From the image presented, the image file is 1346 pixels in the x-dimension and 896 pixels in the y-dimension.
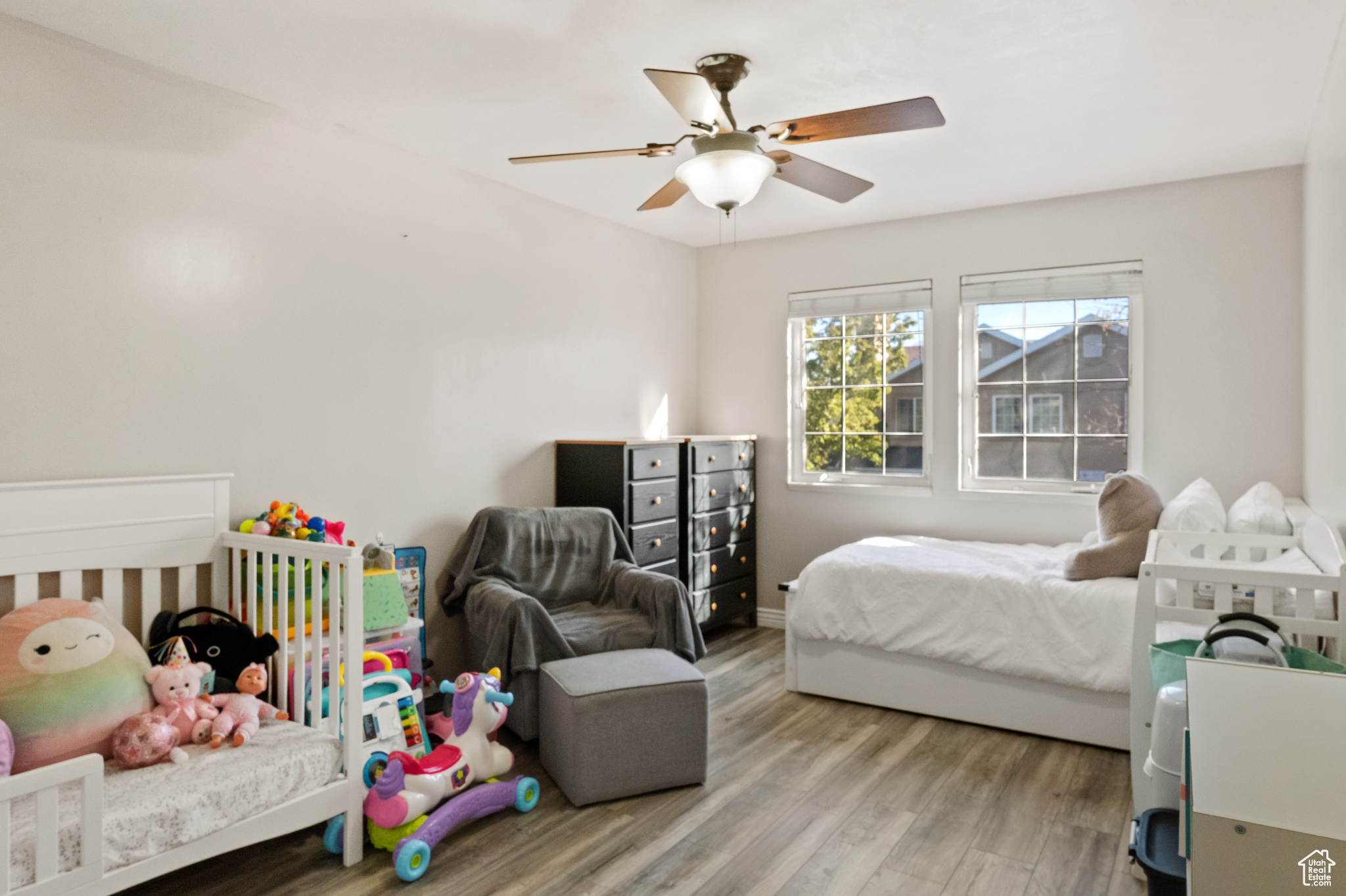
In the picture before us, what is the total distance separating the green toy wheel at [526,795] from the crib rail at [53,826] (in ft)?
3.62

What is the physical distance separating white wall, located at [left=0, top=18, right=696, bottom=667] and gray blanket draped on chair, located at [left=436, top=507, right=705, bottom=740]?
24cm

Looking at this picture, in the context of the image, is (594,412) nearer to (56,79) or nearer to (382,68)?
(382,68)

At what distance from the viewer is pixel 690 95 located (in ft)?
6.80

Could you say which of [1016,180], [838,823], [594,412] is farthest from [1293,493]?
[594,412]

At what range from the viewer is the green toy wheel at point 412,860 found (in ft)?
6.93

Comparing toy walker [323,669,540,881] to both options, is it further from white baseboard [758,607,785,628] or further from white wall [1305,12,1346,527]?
white wall [1305,12,1346,527]

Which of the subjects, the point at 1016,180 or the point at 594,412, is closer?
the point at 1016,180

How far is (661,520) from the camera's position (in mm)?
4160

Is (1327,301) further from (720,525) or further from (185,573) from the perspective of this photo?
(185,573)

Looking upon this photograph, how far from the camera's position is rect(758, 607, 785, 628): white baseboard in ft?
16.0

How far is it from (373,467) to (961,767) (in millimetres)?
2480

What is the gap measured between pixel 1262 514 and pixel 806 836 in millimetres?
2026

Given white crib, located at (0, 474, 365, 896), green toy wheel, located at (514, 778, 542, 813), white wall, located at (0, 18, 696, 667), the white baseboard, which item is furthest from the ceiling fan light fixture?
the white baseboard

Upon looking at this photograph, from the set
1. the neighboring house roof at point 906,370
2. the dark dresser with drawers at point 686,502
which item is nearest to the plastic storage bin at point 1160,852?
the dark dresser with drawers at point 686,502
